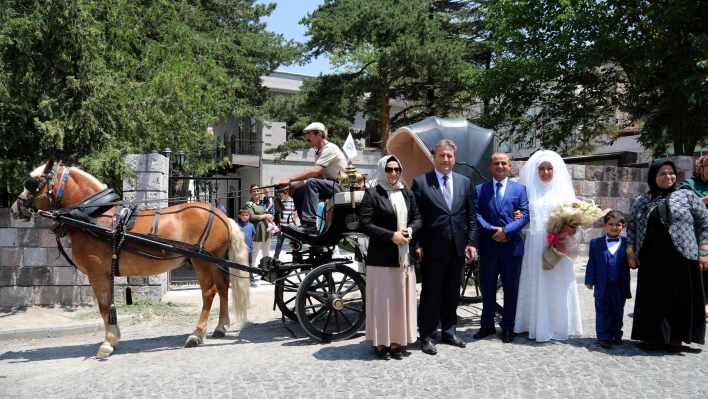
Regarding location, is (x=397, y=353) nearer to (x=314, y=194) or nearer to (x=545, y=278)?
(x=545, y=278)

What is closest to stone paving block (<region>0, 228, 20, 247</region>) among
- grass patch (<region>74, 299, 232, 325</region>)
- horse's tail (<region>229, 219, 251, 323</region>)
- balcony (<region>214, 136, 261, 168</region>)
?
grass patch (<region>74, 299, 232, 325</region>)

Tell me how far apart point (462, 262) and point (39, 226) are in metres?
6.72

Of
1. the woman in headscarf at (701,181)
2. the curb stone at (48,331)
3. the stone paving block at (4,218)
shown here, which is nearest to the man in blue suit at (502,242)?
Answer: the woman in headscarf at (701,181)

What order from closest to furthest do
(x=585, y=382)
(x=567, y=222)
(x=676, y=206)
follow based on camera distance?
(x=585, y=382) → (x=676, y=206) → (x=567, y=222)

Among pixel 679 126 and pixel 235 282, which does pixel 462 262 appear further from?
pixel 679 126

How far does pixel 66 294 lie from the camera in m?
8.70

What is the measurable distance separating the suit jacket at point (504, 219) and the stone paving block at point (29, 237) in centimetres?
683

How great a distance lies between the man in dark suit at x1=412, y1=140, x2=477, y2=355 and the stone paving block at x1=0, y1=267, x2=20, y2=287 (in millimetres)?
6619

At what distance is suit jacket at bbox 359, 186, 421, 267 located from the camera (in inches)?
210

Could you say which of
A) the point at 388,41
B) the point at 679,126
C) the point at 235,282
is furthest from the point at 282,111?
the point at 235,282

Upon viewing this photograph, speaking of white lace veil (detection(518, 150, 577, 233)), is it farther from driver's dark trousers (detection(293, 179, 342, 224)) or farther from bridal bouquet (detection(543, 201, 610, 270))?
driver's dark trousers (detection(293, 179, 342, 224))

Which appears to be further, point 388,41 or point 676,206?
point 388,41

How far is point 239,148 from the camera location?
100ft

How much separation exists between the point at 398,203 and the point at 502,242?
125 centimetres
